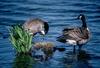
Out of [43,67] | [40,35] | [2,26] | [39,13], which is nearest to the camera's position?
[43,67]

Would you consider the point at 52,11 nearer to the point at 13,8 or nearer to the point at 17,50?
the point at 13,8

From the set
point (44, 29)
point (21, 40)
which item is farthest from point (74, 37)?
point (44, 29)

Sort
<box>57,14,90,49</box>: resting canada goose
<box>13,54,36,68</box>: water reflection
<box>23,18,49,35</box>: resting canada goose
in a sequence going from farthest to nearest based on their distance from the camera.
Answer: <box>23,18,49,35</box>: resting canada goose → <box>57,14,90,49</box>: resting canada goose → <box>13,54,36,68</box>: water reflection

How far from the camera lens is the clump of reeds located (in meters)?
17.0

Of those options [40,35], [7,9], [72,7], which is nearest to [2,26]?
[40,35]

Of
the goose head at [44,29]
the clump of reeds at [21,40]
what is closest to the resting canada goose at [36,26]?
the goose head at [44,29]

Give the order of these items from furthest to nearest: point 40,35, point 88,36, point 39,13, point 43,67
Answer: point 39,13 → point 40,35 → point 88,36 → point 43,67

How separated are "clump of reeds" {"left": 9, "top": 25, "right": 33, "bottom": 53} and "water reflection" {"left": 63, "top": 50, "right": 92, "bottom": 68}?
157 centimetres

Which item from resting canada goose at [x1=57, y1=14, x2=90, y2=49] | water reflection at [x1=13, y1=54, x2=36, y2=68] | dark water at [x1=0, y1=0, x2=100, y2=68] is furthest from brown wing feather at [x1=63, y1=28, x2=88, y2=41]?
water reflection at [x1=13, y1=54, x2=36, y2=68]

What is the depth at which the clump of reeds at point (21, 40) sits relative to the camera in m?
17.0

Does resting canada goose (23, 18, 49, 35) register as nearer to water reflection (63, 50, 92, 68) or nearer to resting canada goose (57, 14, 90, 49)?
resting canada goose (57, 14, 90, 49)

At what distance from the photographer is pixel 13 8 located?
27.5 m

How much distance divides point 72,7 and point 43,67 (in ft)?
40.5

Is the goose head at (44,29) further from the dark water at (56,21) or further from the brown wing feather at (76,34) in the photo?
the brown wing feather at (76,34)
